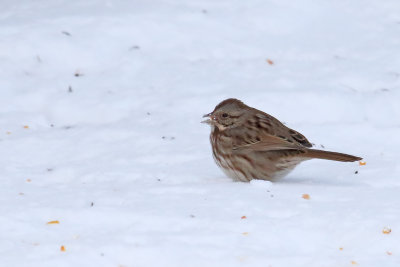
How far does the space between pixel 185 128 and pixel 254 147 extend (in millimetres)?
1528

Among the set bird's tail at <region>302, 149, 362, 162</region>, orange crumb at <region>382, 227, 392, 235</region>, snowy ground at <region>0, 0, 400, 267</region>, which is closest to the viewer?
snowy ground at <region>0, 0, 400, 267</region>

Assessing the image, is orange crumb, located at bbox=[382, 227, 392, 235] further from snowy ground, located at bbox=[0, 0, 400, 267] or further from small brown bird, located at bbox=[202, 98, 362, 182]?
small brown bird, located at bbox=[202, 98, 362, 182]

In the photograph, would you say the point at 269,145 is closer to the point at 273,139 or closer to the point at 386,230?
the point at 273,139

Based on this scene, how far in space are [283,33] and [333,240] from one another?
493cm

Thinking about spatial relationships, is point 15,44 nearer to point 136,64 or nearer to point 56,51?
point 56,51

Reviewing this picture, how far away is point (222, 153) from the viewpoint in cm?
693

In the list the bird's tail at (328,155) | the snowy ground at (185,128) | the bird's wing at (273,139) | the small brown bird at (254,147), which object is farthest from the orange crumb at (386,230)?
the bird's wing at (273,139)

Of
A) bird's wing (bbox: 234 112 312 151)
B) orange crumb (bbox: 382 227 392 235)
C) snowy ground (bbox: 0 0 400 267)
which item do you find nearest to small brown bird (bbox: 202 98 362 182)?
bird's wing (bbox: 234 112 312 151)

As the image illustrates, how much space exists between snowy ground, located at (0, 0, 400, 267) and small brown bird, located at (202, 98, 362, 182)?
6.4 inches

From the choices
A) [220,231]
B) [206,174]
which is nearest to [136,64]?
[206,174]

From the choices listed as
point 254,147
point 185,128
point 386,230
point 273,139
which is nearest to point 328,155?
point 273,139

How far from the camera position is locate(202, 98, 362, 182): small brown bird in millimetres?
6785

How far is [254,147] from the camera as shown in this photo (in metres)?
6.81

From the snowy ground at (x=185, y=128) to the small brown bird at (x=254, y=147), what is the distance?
163 mm
